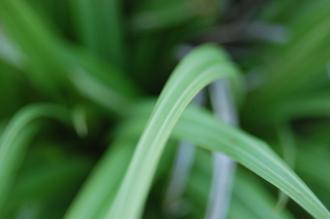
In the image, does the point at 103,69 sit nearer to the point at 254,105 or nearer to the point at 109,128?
the point at 109,128

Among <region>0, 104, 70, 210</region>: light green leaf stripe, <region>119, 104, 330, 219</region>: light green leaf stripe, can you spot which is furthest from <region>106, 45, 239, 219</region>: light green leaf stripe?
<region>0, 104, 70, 210</region>: light green leaf stripe

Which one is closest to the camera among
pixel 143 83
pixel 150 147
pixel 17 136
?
pixel 150 147

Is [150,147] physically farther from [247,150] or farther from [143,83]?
[143,83]

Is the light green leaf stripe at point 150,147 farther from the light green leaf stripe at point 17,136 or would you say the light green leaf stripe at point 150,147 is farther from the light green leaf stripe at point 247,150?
the light green leaf stripe at point 17,136

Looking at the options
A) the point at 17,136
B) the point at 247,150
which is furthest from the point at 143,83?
the point at 247,150

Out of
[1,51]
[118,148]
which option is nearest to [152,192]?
[118,148]

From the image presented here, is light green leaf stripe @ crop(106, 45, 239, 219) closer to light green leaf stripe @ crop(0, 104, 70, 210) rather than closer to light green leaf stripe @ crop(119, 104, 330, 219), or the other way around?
light green leaf stripe @ crop(119, 104, 330, 219)

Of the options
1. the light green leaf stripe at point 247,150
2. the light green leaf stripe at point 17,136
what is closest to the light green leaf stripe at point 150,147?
the light green leaf stripe at point 247,150
